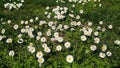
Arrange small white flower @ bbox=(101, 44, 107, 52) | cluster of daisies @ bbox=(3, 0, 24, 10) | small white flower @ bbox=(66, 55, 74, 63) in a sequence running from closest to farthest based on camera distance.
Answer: small white flower @ bbox=(66, 55, 74, 63), small white flower @ bbox=(101, 44, 107, 52), cluster of daisies @ bbox=(3, 0, 24, 10)

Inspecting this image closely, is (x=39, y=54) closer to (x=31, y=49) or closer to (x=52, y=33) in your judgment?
(x=31, y=49)

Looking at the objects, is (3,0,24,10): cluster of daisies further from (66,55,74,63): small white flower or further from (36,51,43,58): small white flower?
(66,55,74,63): small white flower

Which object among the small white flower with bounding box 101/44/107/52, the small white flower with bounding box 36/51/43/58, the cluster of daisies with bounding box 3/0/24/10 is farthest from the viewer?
the cluster of daisies with bounding box 3/0/24/10

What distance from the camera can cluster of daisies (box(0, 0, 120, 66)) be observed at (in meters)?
7.07

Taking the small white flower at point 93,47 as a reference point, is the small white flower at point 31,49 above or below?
below

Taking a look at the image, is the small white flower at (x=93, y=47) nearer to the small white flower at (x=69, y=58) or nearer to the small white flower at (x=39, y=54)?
the small white flower at (x=69, y=58)

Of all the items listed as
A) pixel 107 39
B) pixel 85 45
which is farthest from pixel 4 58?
pixel 107 39

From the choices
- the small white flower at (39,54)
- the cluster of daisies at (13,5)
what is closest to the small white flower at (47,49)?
the small white flower at (39,54)

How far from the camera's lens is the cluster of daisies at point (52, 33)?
23.2ft

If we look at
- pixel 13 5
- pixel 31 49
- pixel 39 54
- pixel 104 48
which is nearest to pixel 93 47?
pixel 104 48

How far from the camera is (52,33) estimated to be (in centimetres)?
783

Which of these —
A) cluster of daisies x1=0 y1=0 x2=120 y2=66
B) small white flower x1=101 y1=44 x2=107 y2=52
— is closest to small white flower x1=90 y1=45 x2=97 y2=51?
cluster of daisies x1=0 y1=0 x2=120 y2=66

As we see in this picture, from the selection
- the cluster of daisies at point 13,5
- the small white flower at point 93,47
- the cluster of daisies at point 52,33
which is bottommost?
the cluster of daisies at point 13,5

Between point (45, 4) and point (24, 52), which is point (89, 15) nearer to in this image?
point (45, 4)
